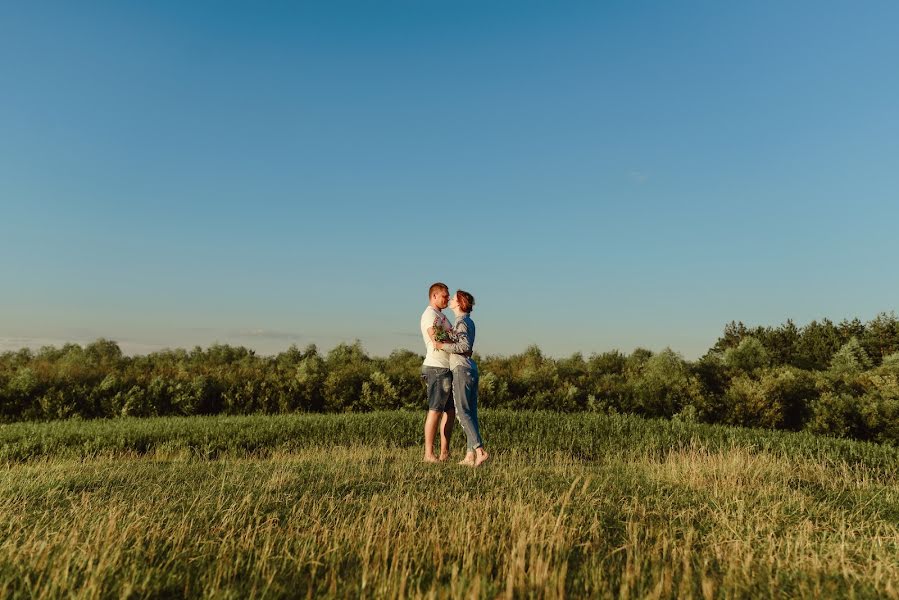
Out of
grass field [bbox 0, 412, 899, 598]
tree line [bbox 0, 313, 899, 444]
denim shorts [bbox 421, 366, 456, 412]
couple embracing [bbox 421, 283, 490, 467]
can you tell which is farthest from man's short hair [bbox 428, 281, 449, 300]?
tree line [bbox 0, 313, 899, 444]

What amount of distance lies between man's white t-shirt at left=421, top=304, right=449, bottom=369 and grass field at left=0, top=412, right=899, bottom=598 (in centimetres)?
147

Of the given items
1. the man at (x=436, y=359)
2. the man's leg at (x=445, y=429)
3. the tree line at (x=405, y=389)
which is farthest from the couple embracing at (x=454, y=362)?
the tree line at (x=405, y=389)

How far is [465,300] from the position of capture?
27.8ft

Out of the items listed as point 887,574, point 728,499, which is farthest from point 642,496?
point 887,574

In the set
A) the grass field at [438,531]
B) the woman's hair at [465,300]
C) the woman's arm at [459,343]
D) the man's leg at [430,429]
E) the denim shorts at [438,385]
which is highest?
the woman's hair at [465,300]

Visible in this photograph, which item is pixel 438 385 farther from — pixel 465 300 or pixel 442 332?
pixel 465 300

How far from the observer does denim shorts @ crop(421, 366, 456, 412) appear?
848 cm

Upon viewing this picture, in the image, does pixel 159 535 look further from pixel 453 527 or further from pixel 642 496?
pixel 642 496

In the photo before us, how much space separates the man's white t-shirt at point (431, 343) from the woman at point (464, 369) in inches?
4.6

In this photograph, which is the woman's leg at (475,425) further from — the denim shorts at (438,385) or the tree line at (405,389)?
the tree line at (405,389)

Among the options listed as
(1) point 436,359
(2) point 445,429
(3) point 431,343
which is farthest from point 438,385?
(2) point 445,429

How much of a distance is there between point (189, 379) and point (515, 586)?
1773 cm

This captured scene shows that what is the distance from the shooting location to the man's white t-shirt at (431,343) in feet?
27.7

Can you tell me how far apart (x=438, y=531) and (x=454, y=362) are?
12.6ft
